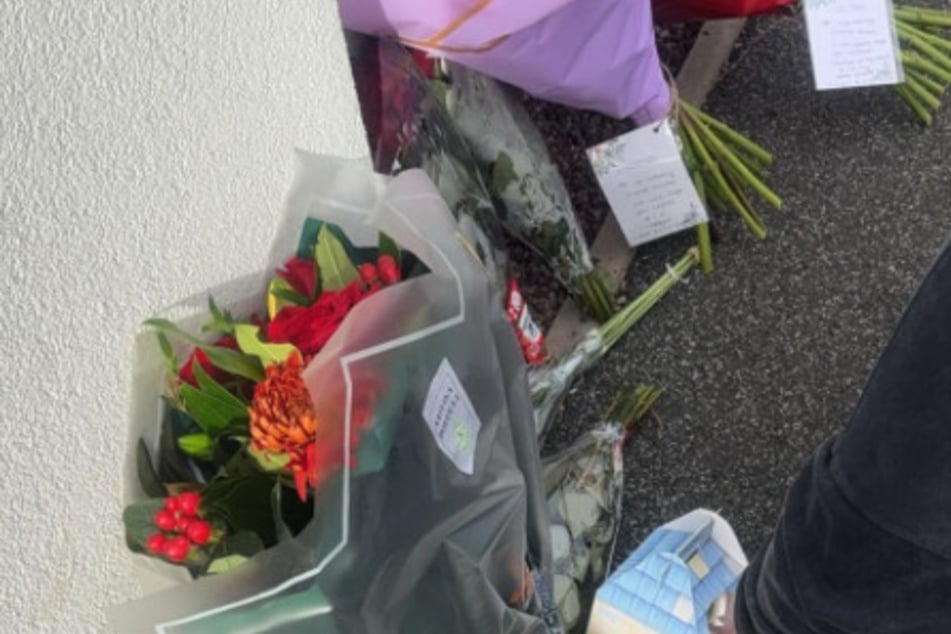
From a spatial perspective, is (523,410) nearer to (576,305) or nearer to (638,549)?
(638,549)

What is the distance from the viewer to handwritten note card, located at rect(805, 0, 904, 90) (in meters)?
1.93

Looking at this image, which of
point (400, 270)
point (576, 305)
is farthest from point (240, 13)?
point (576, 305)

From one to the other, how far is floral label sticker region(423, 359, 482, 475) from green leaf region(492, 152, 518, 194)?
27.1 inches

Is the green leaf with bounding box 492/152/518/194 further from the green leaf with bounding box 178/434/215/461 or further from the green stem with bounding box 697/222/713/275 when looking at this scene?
the green leaf with bounding box 178/434/215/461

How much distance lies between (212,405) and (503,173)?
83cm

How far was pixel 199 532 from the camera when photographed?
90cm

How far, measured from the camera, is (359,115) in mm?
1521

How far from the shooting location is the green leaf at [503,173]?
1.69 metres

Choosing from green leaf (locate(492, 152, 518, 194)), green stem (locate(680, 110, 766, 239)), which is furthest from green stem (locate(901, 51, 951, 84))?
green leaf (locate(492, 152, 518, 194))

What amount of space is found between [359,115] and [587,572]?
699 millimetres

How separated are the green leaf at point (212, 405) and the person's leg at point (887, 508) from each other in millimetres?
480

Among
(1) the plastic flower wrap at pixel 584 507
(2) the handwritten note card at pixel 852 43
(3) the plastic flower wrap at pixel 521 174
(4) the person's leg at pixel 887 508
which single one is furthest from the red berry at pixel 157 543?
(2) the handwritten note card at pixel 852 43

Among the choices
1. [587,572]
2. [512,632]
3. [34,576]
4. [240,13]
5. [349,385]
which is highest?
[240,13]

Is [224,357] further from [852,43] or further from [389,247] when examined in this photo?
[852,43]
